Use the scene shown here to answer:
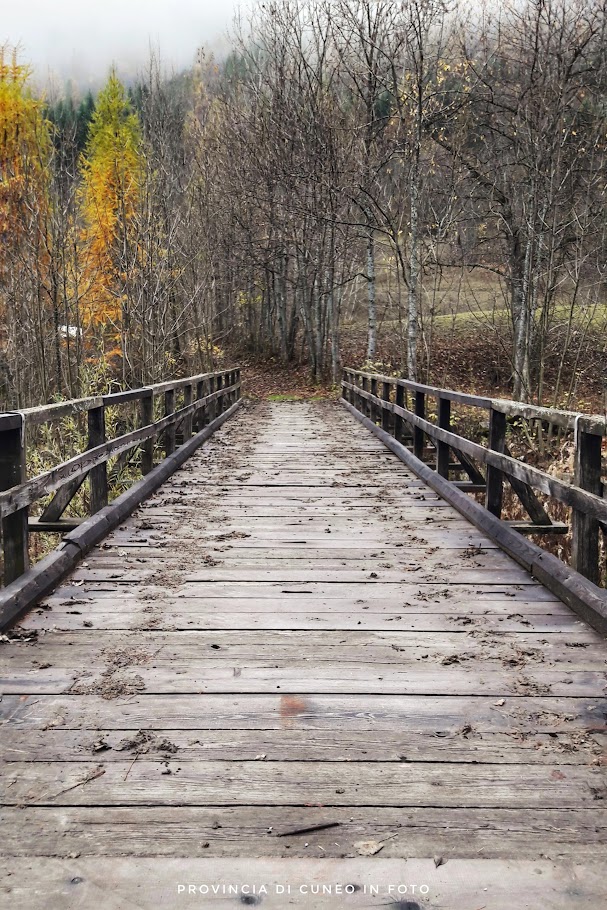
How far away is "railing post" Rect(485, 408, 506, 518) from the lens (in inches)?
221

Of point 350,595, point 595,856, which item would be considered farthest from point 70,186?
point 595,856

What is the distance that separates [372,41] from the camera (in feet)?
57.8

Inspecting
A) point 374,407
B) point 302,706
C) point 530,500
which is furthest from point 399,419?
point 302,706

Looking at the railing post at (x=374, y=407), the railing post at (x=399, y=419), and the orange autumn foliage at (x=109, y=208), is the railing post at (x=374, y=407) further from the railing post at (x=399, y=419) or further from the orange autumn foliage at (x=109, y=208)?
the orange autumn foliage at (x=109, y=208)

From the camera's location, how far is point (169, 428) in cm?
893

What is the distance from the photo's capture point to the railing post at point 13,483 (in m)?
3.87

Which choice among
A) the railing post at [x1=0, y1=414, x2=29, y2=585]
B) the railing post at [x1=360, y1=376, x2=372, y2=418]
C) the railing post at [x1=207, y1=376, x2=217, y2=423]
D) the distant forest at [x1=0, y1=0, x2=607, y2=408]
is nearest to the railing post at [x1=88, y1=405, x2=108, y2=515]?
the railing post at [x1=0, y1=414, x2=29, y2=585]

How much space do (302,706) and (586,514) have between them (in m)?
1.99

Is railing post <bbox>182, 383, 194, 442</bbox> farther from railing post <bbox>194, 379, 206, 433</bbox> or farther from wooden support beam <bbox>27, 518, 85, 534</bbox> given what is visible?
wooden support beam <bbox>27, 518, 85, 534</bbox>

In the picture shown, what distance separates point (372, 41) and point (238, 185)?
8.74 m

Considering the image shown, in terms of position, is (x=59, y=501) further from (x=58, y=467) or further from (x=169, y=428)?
(x=169, y=428)

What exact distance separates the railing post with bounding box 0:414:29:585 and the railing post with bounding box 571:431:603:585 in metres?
3.01

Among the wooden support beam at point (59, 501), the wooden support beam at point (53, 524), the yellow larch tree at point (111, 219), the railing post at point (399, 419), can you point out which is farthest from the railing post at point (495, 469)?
the yellow larch tree at point (111, 219)

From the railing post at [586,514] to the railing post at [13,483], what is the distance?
3006 millimetres
